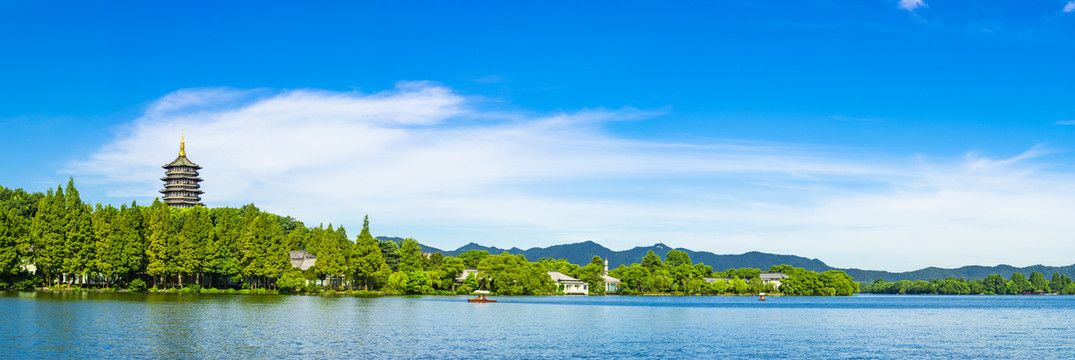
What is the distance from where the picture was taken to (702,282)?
159500mm

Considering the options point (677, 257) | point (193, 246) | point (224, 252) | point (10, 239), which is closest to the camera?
point (10, 239)

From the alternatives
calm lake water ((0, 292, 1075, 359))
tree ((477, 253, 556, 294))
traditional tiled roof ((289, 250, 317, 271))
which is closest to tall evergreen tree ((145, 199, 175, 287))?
traditional tiled roof ((289, 250, 317, 271))

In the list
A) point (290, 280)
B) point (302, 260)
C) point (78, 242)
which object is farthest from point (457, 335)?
point (302, 260)

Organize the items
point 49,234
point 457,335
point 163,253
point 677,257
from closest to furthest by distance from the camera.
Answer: point 457,335 → point 49,234 → point 163,253 → point 677,257

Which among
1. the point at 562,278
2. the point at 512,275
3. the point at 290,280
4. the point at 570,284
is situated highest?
the point at 512,275

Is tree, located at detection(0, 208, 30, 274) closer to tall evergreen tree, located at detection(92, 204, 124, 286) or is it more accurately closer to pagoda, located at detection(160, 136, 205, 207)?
tall evergreen tree, located at detection(92, 204, 124, 286)

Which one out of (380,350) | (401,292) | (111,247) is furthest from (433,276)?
(380,350)

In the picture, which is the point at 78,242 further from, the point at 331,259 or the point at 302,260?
the point at 302,260

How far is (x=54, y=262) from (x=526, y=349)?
69594mm

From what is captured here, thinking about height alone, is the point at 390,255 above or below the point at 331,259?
above

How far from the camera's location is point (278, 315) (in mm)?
56781

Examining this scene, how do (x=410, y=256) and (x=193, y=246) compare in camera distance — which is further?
(x=410, y=256)

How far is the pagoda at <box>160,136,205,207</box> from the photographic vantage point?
509 feet

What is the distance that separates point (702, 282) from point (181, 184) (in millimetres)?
107285
